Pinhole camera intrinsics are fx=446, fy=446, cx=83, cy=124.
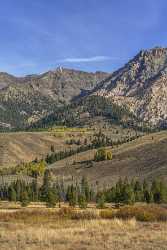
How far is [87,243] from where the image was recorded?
23281 millimetres

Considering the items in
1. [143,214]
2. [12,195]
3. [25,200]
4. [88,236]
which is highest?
[12,195]

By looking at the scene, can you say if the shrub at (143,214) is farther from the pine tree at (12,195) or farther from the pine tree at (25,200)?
the pine tree at (12,195)

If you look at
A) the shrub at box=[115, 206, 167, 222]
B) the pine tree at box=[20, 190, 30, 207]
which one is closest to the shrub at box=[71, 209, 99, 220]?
the shrub at box=[115, 206, 167, 222]

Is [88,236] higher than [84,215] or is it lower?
lower

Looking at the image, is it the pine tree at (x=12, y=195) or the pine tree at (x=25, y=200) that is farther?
the pine tree at (x=12, y=195)

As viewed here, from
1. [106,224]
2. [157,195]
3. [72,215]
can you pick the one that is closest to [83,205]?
[157,195]

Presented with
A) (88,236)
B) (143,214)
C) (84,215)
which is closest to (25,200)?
(84,215)

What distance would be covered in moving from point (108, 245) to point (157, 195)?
99.2 meters

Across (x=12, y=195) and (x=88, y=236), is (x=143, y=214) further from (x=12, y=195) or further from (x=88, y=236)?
(x=12, y=195)

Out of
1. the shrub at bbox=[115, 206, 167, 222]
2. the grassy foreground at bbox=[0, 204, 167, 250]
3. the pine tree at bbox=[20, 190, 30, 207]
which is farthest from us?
the pine tree at bbox=[20, 190, 30, 207]

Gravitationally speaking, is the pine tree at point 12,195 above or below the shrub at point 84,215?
above

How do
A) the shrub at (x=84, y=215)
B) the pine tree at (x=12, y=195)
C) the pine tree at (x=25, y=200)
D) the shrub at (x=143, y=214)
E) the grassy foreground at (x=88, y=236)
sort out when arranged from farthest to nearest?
the pine tree at (x=12, y=195), the pine tree at (x=25, y=200), the shrub at (x=84, y=215), the shrub at (x=143, y=214), the grassy foreground at (x=88, y=236)

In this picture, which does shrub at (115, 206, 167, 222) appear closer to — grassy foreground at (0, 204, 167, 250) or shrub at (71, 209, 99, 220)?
shrub at (71, 209, 99, 220)

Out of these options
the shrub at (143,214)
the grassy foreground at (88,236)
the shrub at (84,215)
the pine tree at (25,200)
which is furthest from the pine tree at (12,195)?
the grassy foreground at (88,236)
